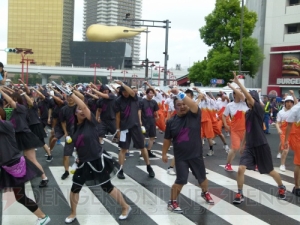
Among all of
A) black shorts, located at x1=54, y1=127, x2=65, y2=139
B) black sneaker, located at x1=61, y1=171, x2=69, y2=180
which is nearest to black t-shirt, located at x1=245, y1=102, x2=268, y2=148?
black sneaker, located at x1=61, y1=171, x2=69, y2=180

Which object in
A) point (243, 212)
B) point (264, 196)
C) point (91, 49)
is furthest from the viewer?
point (91, 49)

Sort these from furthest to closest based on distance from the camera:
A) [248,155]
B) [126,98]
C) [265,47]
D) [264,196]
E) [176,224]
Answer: [265,47], [126,98], [264,196], [248,155], [176,224]

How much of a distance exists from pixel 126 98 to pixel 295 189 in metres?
3.65

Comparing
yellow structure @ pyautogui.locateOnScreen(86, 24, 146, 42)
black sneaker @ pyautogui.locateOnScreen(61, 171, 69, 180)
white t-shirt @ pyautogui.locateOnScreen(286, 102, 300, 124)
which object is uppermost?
yellow structure @ pyautogui.locateOnScreen(86, 24, 146, 42)

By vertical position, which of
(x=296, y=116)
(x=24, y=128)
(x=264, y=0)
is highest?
(x=264, y=0)

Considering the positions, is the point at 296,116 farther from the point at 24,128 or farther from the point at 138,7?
the point at 138,7

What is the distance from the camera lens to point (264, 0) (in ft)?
122

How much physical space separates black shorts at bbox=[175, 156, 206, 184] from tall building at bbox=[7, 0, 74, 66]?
103m

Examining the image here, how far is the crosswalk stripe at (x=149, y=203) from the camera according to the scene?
223 inches

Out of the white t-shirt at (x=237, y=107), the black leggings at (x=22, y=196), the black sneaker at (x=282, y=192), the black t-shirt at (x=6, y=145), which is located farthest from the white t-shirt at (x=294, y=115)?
the black t-shirt at (x=6, y=145)

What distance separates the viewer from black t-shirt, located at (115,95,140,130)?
781 cm

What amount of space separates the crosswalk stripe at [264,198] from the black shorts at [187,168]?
137 centimetres

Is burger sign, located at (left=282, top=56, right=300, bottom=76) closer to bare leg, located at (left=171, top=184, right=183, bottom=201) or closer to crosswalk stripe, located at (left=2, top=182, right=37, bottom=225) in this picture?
bare leg, located at (left=171, top=184, right=183, bottom=201)

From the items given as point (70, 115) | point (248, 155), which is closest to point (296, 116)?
point (248, 155)
